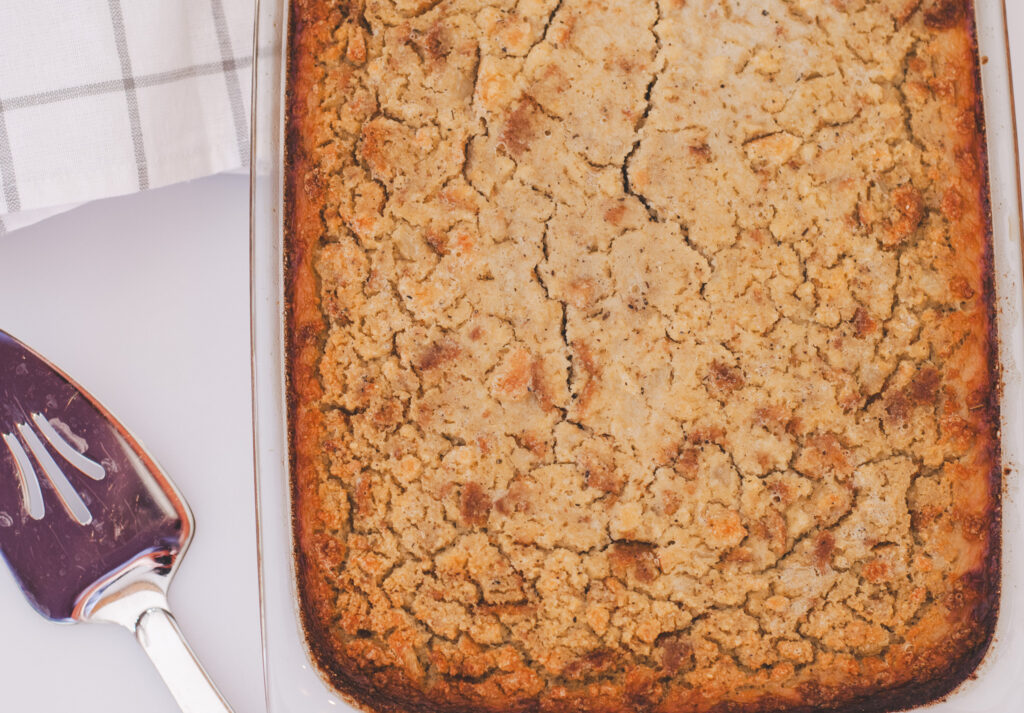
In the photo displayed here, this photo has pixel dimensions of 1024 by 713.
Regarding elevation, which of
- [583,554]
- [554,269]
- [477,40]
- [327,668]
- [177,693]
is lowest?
[177,693]

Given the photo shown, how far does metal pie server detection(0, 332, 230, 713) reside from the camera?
49.5 inches

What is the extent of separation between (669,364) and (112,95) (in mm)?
864

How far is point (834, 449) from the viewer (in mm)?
1051

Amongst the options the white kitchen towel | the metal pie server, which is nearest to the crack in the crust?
the white kitchen towel

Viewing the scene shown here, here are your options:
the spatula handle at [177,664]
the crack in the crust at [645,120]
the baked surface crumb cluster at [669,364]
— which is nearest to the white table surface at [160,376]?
the spatula handle at [177,664]

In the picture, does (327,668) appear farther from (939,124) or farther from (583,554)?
(939,124)

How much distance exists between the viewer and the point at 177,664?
1.26 meters

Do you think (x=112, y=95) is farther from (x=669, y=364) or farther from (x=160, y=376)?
(x=669, y=364)

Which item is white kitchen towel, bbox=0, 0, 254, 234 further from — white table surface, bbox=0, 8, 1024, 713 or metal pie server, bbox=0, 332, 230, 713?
metal pie server, bbox=0, 332, 230, 713

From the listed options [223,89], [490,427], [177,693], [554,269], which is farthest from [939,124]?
[177,693]

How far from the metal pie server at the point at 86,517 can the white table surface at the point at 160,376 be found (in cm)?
4

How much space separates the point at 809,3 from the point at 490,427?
654 millimetres

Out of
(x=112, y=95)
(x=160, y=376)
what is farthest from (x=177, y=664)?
(x=112, y=95)

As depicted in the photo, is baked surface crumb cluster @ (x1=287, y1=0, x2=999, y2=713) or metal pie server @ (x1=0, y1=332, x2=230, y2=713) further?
metal pie server @ (x1=0, y1=332, x2=230, y2=713)
